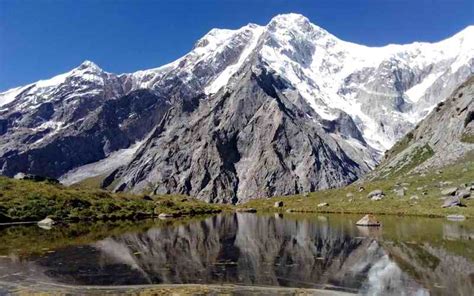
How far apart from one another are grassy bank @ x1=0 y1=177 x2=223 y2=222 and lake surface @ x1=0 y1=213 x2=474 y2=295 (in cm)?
3645

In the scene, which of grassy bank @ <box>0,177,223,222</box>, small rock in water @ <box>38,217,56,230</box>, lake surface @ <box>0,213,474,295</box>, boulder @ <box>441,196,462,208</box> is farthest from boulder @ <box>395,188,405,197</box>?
small rock in water @ <box>38,217,56,230</box>

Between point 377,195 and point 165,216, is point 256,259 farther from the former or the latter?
point 377,195

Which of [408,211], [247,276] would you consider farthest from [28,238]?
[408,211]

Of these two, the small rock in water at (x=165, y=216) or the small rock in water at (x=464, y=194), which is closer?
the small rock in water at (x=464, y=194)

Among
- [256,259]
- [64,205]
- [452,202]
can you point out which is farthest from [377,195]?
[256,259]

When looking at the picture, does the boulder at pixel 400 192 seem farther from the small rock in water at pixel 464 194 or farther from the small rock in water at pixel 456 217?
the small rock in water at pixel 456 217

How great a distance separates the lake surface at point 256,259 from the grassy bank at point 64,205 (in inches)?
1435

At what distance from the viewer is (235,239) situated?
93125 millimetres

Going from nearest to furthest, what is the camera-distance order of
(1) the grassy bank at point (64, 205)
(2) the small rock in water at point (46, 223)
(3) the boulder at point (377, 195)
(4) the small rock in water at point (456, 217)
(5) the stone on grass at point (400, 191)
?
(2) the small rock in water at point (46, 223) < (4) the small rock in water at point (456, 217) < (1) the grassy bank at point (64, 205) < (5) the stone on grass at point (400, 191) < (3) the boulder at point (377, 195)

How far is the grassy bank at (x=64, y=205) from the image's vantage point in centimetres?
13838

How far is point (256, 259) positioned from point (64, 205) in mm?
96579

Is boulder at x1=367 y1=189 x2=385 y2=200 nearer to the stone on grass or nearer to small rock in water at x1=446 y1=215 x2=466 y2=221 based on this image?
the stone on grass

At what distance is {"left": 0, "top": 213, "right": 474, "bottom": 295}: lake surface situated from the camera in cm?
5156

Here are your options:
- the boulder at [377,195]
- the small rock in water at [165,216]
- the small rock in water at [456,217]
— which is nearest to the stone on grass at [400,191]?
the boulder at [377,195]
